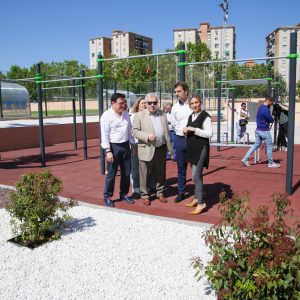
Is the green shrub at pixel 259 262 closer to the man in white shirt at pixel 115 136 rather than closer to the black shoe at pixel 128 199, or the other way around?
the man in white shirt at pixel 115 136

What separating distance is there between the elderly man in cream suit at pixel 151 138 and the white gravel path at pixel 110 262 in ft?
2.68

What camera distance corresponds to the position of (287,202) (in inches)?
100.0

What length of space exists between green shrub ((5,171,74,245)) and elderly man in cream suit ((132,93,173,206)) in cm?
143

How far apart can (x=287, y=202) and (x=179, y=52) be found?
386cm

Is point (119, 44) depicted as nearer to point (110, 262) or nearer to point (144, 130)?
point (144, 130)

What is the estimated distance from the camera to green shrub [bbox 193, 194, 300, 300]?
216 centimetres

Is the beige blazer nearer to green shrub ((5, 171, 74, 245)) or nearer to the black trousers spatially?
the black trousers

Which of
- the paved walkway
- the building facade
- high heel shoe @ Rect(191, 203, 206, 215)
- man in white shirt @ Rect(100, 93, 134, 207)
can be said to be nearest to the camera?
high heel shoe @ Rect(191, 203, 206, 215)

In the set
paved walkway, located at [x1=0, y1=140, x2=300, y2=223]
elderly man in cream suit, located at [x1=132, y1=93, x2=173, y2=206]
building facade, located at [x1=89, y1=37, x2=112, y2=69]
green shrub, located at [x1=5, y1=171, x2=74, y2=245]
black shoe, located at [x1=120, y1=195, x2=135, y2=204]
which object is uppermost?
building facade, located at [x1=89, y1=37, x2=112, y2=69]

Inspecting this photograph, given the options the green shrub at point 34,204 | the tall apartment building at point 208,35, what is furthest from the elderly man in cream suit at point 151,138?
the tall apartment building at point 208,35

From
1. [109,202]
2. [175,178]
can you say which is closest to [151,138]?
[109,202]

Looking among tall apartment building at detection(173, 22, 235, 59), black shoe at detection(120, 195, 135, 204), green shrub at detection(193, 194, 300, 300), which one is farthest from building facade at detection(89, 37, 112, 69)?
green shrub at detection(193, 194, 300, 300)

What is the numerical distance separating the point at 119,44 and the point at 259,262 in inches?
4561

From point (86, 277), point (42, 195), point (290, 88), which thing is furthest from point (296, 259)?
point (290, 88)
